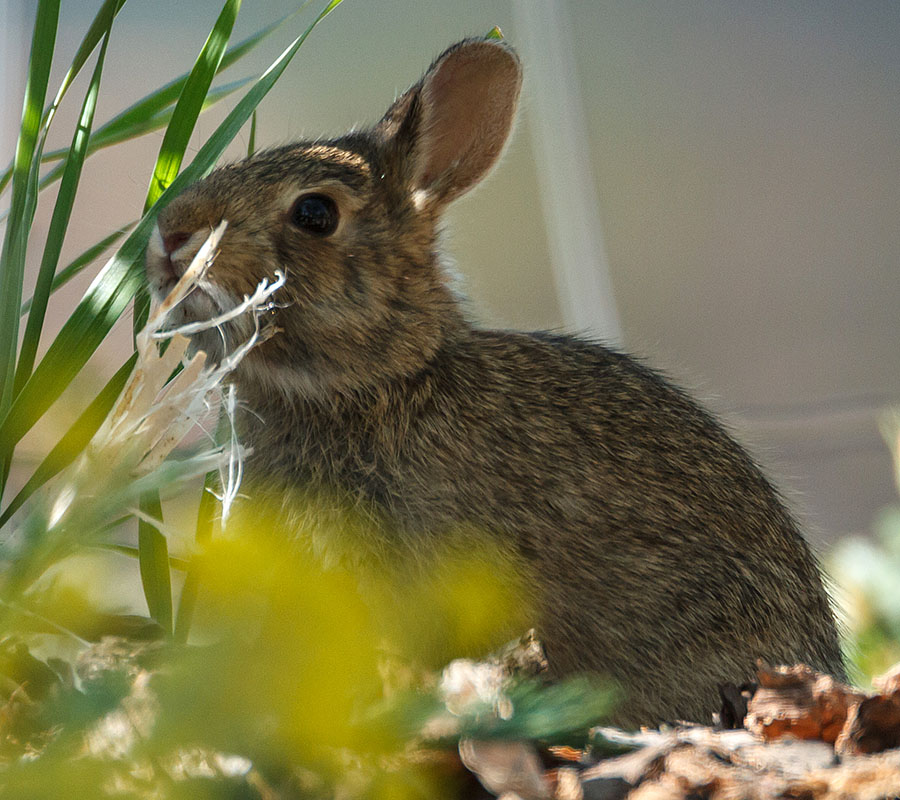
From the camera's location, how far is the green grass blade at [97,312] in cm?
74

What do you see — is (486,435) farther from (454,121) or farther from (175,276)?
(454,121)

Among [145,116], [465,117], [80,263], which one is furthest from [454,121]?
[80,263]

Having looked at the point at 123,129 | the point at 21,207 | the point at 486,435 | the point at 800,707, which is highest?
the point at 123,129

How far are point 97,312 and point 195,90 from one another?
248 mm

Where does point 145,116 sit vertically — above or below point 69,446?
above

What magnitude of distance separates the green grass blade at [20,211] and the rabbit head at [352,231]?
0.14 meters

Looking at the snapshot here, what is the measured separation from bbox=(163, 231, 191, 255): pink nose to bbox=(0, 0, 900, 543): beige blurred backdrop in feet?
7.02

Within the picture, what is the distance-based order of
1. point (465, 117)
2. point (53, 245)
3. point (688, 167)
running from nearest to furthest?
point (53, 245) < point (465, 117) < point (688, 167)

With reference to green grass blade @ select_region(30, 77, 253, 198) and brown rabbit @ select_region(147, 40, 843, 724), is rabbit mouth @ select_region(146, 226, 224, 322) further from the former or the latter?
green grass blade @ select_region(30, 77, 253, 198)

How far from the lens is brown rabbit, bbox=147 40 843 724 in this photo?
918 mm

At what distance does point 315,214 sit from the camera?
1.08m

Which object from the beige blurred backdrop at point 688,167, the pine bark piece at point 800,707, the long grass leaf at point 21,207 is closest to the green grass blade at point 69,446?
the long grass leaf at point 21,207

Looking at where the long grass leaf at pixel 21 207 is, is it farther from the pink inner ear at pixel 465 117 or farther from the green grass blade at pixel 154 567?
the pink inner ear at pixel 465 117

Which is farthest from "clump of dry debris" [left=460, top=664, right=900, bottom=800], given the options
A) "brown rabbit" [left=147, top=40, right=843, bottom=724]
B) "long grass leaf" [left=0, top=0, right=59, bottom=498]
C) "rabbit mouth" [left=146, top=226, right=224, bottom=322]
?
"rabbit mouth" [left=146, top=226, right=224, bottom=322]
